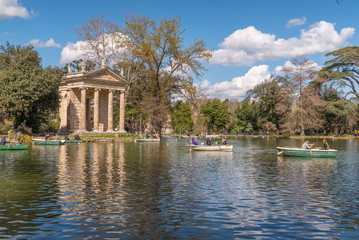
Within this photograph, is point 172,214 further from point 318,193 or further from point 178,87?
point 178,87

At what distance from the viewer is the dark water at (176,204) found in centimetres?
1042

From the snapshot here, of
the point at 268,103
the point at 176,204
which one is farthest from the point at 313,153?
the point at 268,103

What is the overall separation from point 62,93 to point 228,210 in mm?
66912

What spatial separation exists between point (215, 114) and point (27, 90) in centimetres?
7240

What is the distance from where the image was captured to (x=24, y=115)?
59375 mm

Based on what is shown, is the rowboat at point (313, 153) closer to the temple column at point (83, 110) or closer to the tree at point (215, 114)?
the temple column at point (83, 110)

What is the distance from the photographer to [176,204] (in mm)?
13727

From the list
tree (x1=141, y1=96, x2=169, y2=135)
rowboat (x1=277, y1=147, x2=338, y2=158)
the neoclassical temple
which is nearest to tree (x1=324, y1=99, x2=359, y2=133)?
tree (x1=141, y1=96, x2=169, y2=135)

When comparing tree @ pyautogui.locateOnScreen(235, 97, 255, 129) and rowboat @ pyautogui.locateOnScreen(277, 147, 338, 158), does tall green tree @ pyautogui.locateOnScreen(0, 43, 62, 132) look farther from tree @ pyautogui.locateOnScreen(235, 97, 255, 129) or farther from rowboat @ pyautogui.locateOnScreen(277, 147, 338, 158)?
tree @ pyautogui.locateOnScreen(235, 97, 255, 129)

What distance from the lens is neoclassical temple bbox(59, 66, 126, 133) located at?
68.6 metres

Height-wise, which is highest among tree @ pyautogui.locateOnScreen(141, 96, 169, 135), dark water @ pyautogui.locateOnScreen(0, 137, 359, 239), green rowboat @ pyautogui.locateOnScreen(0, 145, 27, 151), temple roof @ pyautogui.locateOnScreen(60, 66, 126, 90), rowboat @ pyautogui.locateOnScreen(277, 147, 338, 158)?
temple roof @ pyautogui.locateOnScreen(60, 66, 126, 90)

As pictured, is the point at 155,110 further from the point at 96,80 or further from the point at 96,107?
the point at 96,80

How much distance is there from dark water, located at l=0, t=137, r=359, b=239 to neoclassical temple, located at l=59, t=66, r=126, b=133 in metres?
46.8

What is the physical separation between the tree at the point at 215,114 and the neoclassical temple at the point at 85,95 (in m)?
47.7
